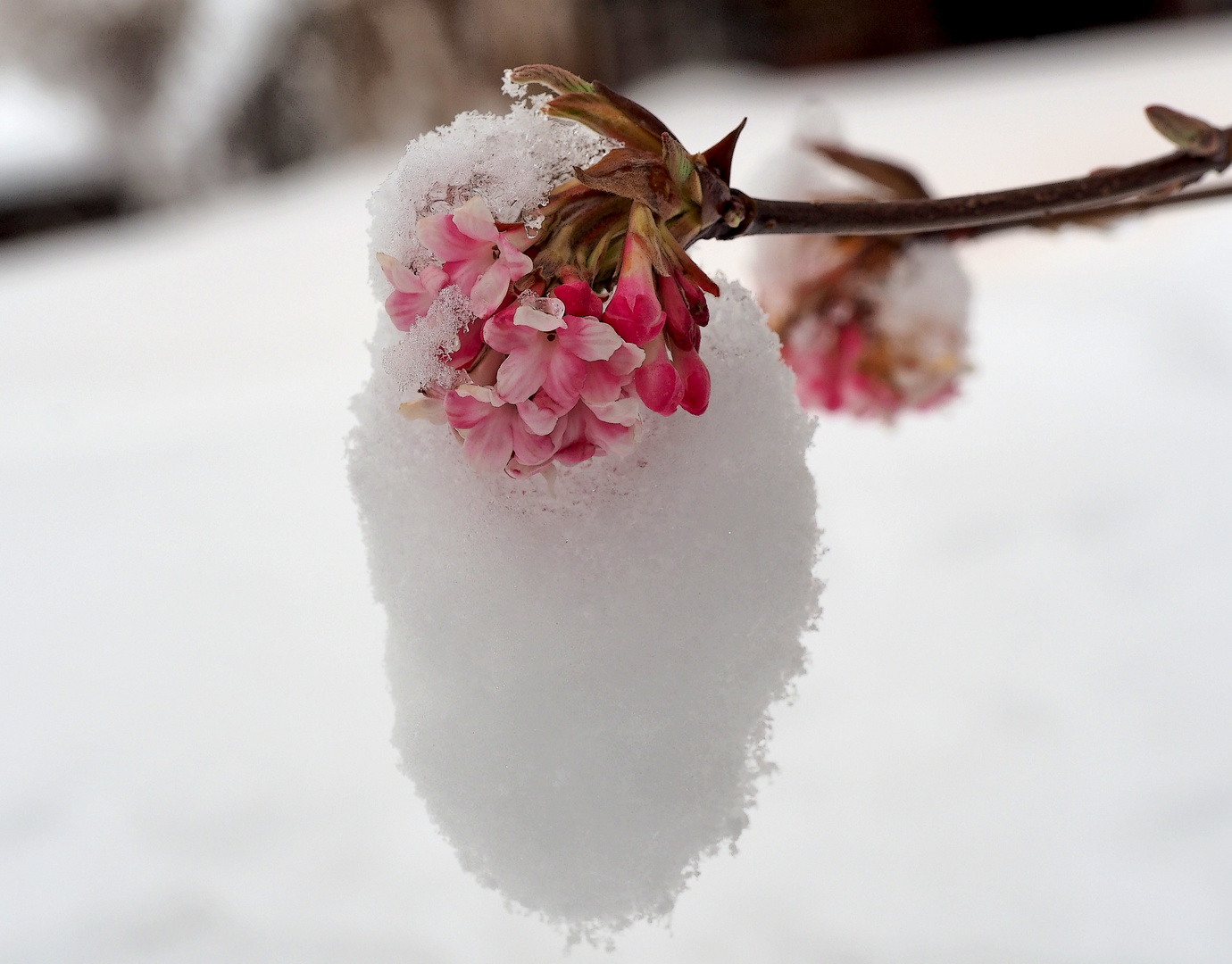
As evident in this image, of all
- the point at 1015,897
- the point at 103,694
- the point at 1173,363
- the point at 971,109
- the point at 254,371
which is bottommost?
the point at 1015,897

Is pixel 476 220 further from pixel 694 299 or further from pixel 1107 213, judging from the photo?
pixel 1107 213

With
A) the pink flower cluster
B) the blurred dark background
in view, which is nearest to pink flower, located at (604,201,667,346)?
the pink flower cluster

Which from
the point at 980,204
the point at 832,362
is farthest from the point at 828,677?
the point at 980,204

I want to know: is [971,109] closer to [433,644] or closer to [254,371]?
[254,371]

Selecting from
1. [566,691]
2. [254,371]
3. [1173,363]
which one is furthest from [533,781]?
[254,371]

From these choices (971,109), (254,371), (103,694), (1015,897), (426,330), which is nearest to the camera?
(426,330)

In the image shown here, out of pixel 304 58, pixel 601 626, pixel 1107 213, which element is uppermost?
pixel 304 58
